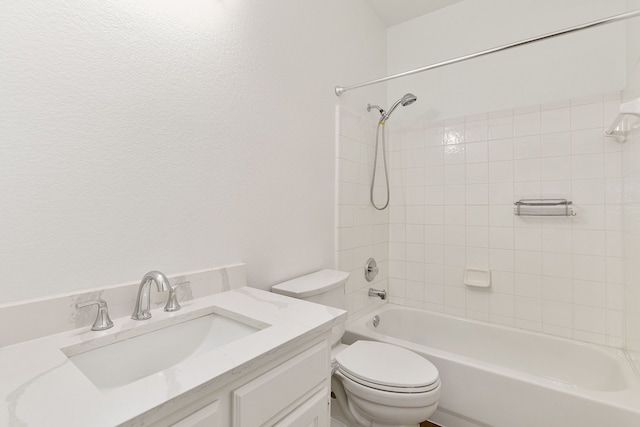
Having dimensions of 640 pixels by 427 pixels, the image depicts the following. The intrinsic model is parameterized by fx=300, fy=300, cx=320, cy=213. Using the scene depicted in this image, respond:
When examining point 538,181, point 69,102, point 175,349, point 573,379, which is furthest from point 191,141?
point 573,379

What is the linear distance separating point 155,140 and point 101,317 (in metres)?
0.55

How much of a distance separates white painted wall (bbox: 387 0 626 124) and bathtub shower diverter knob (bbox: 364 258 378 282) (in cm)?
115

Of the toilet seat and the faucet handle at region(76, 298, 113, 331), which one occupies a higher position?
the faucet handle at region(76, 298, 113, 331)

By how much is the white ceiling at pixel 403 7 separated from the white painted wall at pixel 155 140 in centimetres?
84

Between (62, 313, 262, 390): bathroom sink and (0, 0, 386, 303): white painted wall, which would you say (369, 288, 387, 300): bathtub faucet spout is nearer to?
(0, 0, 386, 303): white painted wall

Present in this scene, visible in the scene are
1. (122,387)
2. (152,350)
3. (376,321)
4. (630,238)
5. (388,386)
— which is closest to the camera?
(122,387)

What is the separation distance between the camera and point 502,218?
2000mm

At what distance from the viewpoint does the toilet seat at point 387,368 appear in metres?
1.25

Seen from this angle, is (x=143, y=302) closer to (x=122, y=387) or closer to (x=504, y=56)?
(x=122, y=387)

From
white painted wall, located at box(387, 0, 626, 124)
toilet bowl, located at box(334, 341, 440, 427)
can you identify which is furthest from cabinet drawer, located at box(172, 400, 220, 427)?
white painted wall, located at box(387, 0, 626, 124)

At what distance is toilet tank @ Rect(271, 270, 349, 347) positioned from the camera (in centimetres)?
133

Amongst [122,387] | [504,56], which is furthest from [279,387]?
[504,56]

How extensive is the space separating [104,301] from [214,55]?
929 millimetres

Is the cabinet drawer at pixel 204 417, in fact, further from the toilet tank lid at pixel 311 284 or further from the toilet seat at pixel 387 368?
the toilet seat at pixel 387 368
